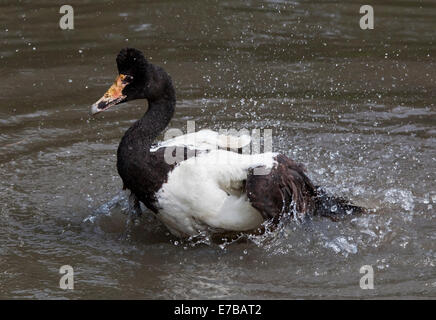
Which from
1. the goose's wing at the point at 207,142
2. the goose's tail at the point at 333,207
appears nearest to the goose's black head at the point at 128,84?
the goose's wing at the point at 207,142

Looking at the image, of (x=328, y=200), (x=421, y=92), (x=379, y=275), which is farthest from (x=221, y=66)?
(x=379, y=275)

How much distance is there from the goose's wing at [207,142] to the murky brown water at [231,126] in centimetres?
73

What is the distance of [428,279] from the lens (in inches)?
204

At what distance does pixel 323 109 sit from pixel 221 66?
1.57 metres

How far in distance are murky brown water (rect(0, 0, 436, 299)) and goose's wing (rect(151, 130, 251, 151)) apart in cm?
73

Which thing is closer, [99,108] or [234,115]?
[99,108]

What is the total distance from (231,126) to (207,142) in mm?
2188

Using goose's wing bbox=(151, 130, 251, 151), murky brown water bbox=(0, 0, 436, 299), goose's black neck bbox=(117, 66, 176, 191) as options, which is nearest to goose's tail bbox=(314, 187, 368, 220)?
murky brown water bbox=(0, 0, 436, 299)

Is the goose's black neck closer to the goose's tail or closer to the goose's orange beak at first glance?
the goose's orange beak

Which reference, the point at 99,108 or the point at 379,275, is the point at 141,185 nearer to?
the point at 99,108

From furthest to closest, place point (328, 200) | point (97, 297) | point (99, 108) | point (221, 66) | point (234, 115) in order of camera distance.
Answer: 1. point (221, 66)
2. point (234, 115)
3. point (328, 200)
4. point (99, 108)
5. point (97, 297)

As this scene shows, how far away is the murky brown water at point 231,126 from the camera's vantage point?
17.7 ft

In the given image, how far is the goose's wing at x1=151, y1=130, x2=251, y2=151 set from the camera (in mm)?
5590

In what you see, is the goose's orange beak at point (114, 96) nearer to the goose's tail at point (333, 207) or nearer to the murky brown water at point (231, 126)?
the murky brown water at point (231, 126)
